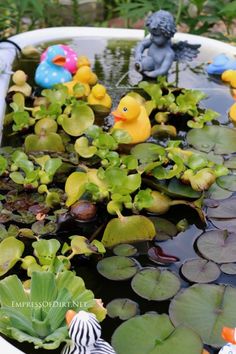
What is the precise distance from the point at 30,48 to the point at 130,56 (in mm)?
400

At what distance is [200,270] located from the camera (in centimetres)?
123

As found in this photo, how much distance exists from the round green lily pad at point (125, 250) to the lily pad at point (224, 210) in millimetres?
229

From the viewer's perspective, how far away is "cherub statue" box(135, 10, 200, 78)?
2.02 meters

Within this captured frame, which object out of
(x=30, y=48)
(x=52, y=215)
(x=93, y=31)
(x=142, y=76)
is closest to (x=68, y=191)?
(x=52, y=215)

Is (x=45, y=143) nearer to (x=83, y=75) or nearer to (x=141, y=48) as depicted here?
(x=83, y=75)

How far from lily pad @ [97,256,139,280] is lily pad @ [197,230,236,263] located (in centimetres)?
16

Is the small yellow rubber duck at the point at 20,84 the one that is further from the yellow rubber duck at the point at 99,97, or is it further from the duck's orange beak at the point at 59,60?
the yellow rubber duck at the point at 99,97

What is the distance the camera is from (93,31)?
102 inches

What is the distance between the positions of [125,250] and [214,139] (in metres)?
0.60

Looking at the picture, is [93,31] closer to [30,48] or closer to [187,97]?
[30,48]

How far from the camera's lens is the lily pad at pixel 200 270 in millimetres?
1204

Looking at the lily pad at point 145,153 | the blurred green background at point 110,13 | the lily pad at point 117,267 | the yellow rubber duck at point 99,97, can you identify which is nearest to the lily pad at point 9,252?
the lily pad at point 117,267

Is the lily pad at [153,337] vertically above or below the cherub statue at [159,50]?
below

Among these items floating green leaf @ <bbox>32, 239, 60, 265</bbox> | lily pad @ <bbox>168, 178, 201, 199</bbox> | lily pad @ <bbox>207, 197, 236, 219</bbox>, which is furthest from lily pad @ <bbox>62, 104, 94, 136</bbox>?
floating green leaf @ <bbox>32, 239, 60, 265</bbox>
